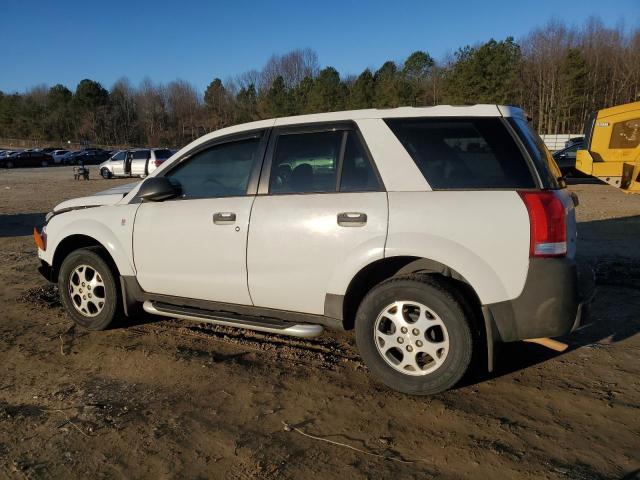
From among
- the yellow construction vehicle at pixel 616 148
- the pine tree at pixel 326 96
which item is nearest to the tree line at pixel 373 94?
the pine tree at pixel 326 96

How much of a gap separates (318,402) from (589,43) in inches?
2327

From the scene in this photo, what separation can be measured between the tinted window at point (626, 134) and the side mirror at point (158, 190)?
37.3ft

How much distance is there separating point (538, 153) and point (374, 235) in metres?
1.20

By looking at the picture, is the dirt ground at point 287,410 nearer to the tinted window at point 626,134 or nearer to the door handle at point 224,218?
the door handle at point 224,218

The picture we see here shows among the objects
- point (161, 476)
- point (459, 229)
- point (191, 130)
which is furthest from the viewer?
point (191, 130)

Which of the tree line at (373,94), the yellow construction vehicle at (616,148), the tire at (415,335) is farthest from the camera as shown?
the tree line at (373,94)

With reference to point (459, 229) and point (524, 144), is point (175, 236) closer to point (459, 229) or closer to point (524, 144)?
point (459, 229)

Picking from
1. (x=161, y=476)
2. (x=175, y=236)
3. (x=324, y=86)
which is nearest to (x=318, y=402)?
(x=161, y=476)

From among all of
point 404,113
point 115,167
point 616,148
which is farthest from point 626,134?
point 115,167

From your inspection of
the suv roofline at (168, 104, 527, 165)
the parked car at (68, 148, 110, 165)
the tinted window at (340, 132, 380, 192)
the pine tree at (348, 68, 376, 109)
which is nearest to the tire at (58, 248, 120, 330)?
the suv roofline at (168, 104, 527, 165)

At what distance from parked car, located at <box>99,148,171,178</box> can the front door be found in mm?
22072

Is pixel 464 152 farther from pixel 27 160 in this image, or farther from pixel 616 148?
pixel 27 160

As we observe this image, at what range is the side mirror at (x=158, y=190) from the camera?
165 inches

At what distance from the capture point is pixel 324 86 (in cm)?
5262
